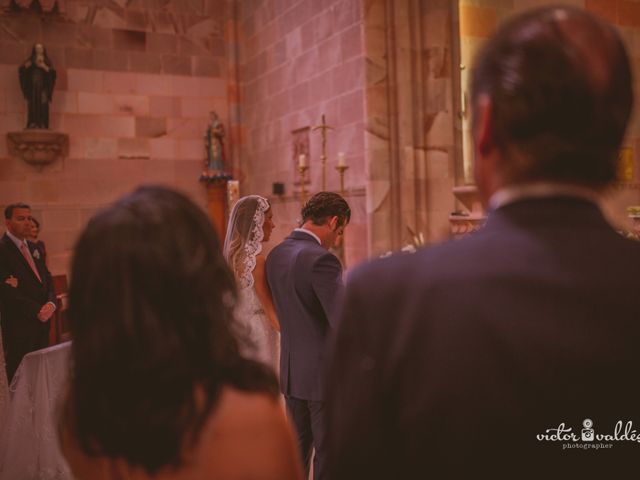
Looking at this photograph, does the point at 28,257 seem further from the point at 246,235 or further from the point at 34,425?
the point at 246,235

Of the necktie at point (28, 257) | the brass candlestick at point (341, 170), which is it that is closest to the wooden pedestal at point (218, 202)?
the brass candlestick at point (341, 170)

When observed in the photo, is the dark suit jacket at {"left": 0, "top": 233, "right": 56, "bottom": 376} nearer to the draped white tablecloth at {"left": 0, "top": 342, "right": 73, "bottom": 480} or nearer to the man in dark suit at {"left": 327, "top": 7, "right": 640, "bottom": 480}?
the draped white tablecloth at {"left": 0, "top": 342, "right": 73, "bottom": 480}

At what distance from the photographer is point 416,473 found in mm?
942

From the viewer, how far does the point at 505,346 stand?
0.90m

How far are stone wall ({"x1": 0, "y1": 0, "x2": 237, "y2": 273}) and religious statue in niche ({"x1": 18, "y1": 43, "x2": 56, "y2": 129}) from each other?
28cm

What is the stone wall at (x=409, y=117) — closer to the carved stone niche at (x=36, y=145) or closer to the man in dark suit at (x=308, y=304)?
→ the man in dark suit at (x=308, y=304)

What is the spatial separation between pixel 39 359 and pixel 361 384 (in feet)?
12.9

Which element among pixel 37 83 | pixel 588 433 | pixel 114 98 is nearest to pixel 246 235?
pixel 588 433

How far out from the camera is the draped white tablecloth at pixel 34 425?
171 inches

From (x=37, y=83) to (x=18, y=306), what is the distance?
4.99 metres

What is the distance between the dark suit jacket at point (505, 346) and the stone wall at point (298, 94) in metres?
6.86

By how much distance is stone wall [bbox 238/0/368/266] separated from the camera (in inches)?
316

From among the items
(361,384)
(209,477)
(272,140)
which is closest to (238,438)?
(209,477)

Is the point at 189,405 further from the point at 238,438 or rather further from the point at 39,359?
the point at 39,359
